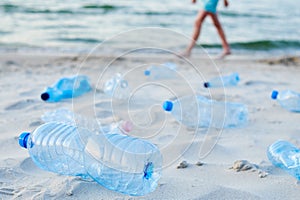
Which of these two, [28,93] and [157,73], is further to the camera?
[157,73]

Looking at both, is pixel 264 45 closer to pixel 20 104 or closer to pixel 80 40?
pixel 80 40

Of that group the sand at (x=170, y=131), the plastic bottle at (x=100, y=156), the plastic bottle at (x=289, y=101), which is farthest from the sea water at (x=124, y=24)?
the plastic bottle at (x=100, y=156)

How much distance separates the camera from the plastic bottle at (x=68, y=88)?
11.8 feet

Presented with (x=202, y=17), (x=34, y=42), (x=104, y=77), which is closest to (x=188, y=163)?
(x=104, y=77)

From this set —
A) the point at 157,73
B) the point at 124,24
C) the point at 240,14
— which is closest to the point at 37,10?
the point at 124,24

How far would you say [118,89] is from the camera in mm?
3777

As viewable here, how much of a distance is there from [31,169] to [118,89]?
172 cm

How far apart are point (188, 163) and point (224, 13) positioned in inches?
444

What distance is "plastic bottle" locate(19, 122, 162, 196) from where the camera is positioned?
185 centimetres

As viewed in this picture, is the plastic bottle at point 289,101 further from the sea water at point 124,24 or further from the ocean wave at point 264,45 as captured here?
the ocean wave at point 264,45

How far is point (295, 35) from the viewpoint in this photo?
987 centimetres

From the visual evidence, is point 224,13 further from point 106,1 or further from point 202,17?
point 202,17

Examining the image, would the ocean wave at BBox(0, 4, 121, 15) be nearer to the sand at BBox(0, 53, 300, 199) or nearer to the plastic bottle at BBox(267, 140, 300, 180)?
the sand at BBox(0, 53, 300, 199)

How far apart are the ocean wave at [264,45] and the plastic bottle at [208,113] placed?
4.77 m
